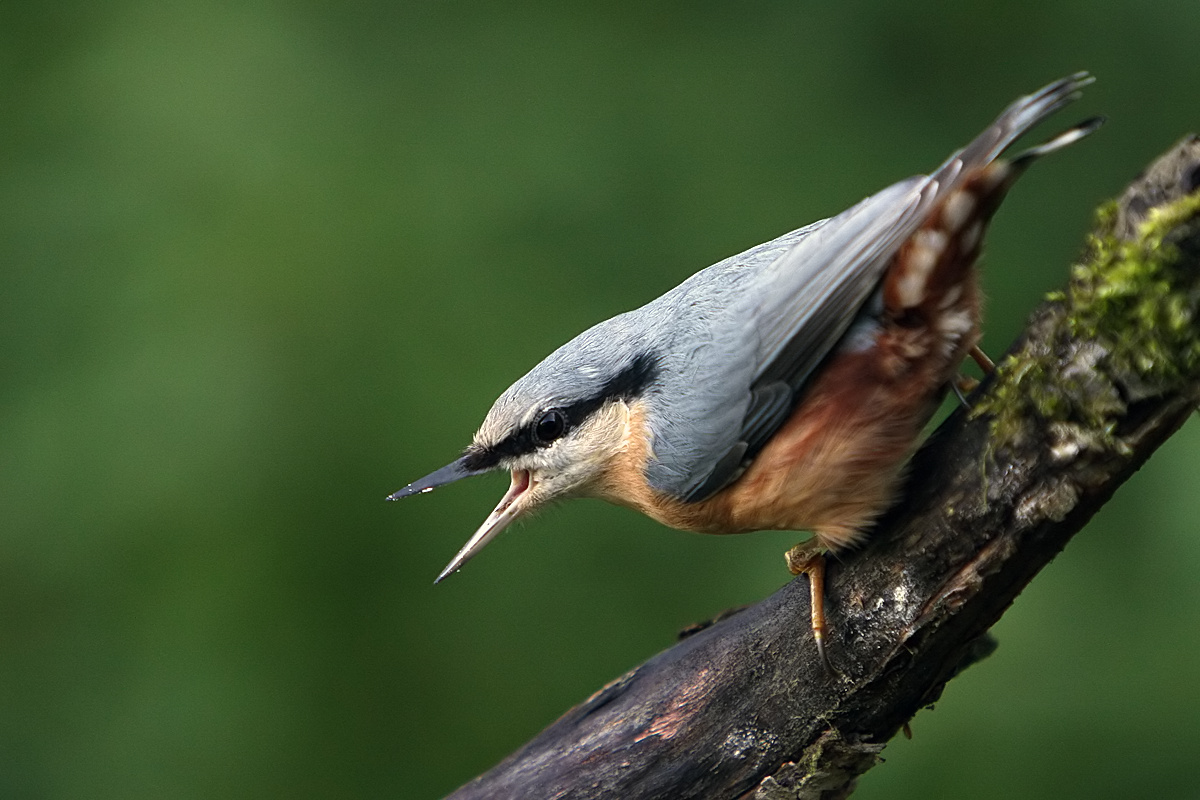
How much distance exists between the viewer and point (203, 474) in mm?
3246

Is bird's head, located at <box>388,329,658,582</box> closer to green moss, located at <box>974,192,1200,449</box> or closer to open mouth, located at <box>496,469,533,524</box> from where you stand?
open mouth, located at <box>496,469,533,524</box>

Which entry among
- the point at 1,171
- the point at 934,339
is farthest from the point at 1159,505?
the point at 1,171

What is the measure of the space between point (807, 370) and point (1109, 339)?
1.83 feet

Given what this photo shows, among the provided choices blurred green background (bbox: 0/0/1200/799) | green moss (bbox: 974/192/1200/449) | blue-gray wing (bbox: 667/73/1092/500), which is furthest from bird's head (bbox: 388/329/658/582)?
blurred green background (bbox: 0/0/1200/799)

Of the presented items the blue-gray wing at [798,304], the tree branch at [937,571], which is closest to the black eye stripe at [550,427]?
the blue-gray wing at [798,304]

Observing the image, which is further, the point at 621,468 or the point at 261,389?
the point at 261,389

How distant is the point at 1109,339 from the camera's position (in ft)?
4.81

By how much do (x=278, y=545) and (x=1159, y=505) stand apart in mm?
2311

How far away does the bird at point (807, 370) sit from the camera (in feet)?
5.95

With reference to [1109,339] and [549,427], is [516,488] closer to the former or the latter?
[549,427]

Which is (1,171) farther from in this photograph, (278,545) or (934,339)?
(934,339)

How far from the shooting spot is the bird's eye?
228 centimetres

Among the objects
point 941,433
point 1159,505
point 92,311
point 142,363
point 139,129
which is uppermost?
point 139,129

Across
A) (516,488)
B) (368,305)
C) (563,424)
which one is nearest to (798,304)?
(563,424)
